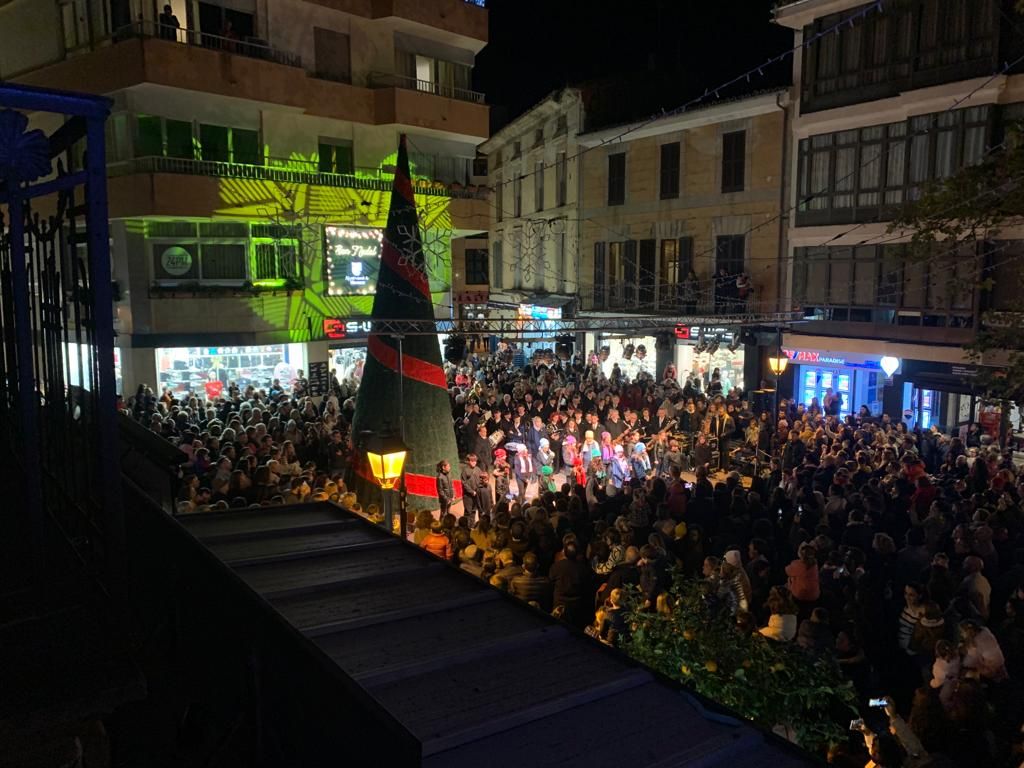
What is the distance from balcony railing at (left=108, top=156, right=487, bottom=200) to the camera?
20.6m

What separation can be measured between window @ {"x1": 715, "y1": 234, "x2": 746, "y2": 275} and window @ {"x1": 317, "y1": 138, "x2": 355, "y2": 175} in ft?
39.1

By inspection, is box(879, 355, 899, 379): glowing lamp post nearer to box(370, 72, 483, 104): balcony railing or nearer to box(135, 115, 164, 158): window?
box(370, 72, 483, 104): balcony railing

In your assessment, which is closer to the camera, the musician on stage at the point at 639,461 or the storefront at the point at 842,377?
the musician on stage at the point at 639,461

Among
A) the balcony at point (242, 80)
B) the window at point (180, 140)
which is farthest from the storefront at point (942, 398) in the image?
the window at point (180, 140)

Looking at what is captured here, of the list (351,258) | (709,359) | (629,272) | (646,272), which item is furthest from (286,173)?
(709,359)

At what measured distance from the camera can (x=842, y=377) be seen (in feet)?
74.0

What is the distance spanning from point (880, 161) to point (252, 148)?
1708 cm

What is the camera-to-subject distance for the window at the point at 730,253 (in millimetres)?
24984

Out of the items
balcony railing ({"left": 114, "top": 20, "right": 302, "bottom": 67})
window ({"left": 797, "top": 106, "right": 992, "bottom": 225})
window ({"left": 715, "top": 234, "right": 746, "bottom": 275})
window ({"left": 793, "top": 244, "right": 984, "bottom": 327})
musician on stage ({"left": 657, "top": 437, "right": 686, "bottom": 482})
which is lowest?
musician on stage ({"left": 657, "top": 437, "right": 686, "bottom": 482})

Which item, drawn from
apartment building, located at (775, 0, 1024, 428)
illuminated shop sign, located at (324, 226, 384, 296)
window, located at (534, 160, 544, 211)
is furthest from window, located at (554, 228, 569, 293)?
apartment building, located at (775, 0, 1024, 428)

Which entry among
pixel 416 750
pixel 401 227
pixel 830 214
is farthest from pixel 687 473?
pixel 416 750

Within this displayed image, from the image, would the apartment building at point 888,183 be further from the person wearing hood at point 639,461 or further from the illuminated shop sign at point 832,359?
the person wearing hood at point 639,461

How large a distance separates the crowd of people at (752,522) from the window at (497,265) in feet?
72.8

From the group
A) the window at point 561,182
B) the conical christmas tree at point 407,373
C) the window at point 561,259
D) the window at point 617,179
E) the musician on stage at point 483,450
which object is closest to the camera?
the conical christmas tree at point 407,373
